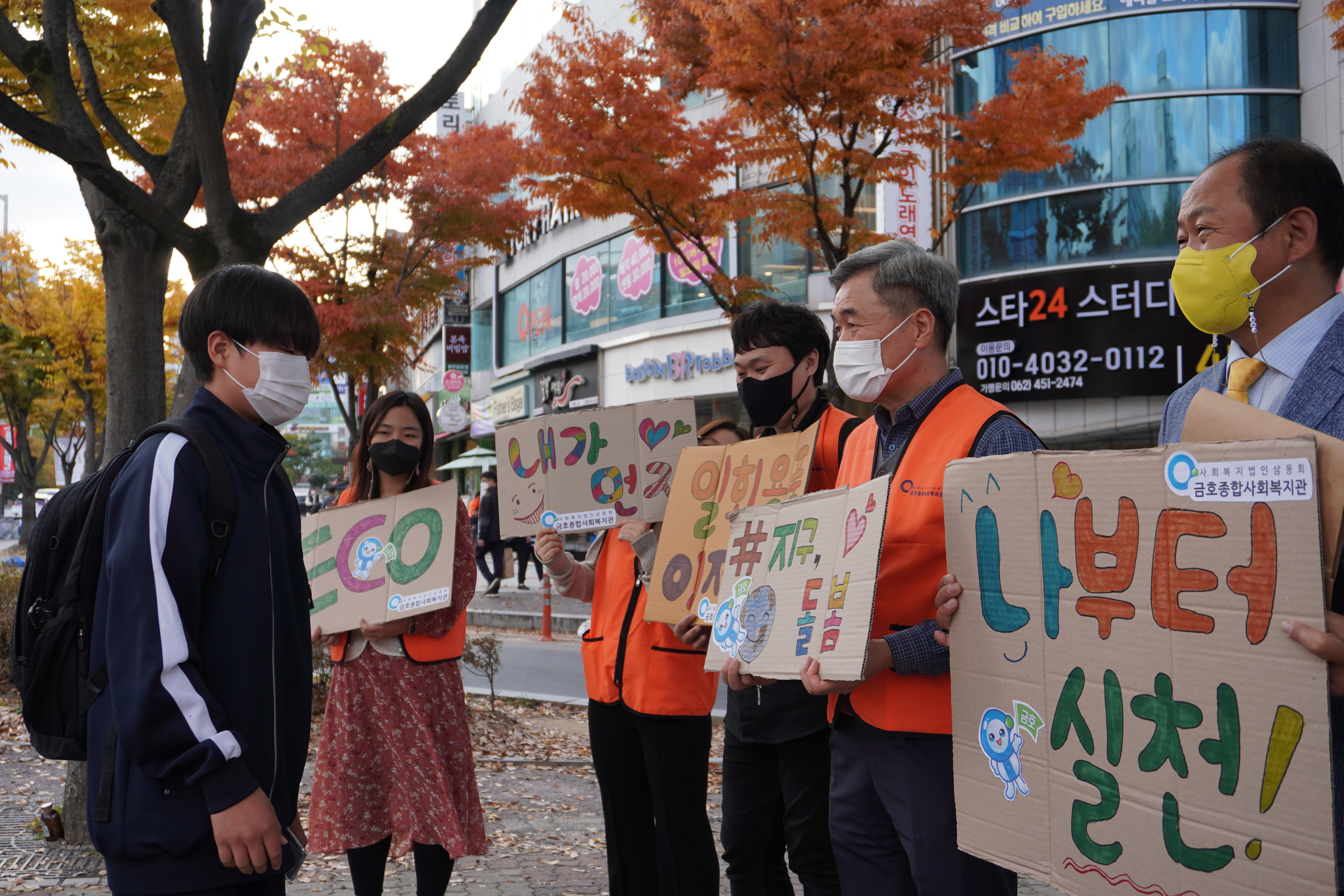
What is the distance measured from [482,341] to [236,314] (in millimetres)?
35320

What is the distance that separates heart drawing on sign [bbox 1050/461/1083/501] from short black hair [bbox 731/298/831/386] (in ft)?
4.37

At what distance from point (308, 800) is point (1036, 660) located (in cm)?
490

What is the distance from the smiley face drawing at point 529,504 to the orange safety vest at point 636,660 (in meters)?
0.33

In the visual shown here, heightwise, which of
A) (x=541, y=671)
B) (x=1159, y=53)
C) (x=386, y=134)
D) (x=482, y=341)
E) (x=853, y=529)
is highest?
(x=1159, y=53)

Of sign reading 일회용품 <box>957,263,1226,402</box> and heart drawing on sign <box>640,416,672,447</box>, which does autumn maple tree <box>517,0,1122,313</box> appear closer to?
heart drawing on sign <box>640,416,672,447</box>

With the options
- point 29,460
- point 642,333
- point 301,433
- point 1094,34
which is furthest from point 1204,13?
point 301,433

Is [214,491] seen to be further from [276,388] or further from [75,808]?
[75,808]

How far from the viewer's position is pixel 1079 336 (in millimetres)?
18031

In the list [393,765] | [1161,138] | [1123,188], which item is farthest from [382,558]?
[1161,138]

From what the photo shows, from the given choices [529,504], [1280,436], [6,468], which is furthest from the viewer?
[6,468]

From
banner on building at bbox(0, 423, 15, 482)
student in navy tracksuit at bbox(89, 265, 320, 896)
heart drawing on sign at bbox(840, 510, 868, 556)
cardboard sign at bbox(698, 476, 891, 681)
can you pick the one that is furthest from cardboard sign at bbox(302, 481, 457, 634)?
banner on building at bbox(0, 423, 15, 482)

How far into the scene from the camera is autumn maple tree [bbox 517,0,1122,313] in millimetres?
9414

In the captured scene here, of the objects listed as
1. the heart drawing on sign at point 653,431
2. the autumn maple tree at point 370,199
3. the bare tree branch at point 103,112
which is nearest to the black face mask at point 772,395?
the heart drawing on sign at point 653,431

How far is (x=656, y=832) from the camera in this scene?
11.6ft
